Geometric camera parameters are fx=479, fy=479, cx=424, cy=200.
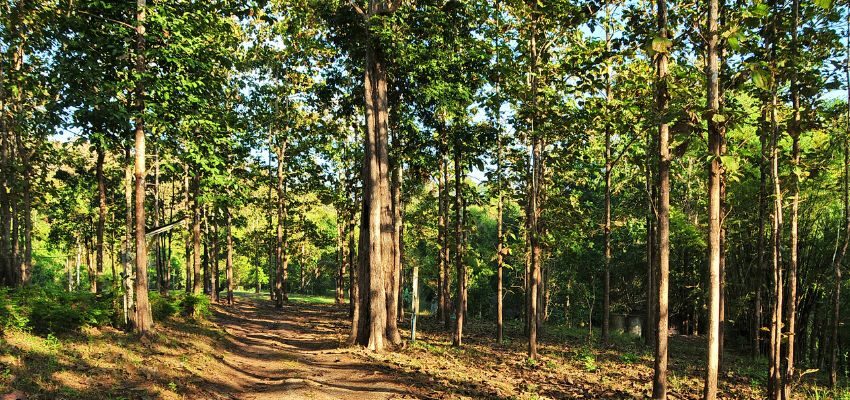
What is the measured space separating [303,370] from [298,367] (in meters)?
0.61

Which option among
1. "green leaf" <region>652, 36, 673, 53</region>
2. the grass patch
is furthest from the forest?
the grass patch

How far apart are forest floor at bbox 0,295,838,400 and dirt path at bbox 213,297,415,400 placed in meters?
0.04

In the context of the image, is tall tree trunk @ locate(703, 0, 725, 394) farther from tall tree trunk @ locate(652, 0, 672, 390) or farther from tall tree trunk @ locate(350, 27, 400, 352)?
tall tree trunk @ locate(350, 27, 400, 352)

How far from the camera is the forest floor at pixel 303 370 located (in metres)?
8.59

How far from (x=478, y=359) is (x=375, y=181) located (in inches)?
256

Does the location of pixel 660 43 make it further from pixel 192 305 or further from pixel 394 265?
pixel 192 305

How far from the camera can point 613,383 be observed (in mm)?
12547

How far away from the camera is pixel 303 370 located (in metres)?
12.5

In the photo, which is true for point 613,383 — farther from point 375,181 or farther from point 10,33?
point 10,33

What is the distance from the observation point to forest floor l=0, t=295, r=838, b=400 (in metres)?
8.59

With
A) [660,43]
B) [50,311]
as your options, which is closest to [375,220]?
[50,311]

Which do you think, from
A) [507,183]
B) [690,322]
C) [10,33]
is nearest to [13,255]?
[10,33]

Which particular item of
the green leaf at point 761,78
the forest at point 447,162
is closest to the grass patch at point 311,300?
the forest at point 447,162

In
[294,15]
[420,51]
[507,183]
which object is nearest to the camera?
[420,51]
